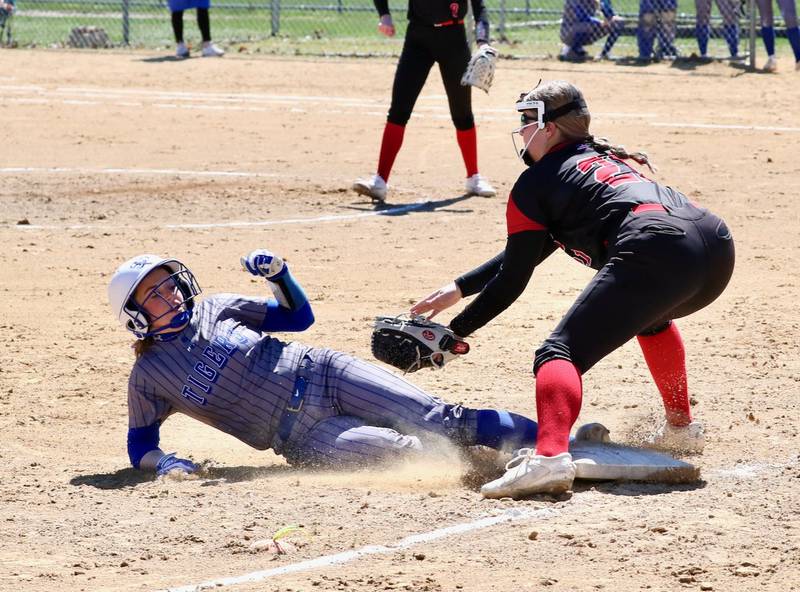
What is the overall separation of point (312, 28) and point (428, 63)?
519 inches

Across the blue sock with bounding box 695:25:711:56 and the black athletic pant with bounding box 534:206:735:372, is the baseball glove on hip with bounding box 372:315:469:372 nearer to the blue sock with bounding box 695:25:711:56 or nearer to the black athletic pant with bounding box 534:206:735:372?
the black athletic pant with bounding box 534:206:735:372

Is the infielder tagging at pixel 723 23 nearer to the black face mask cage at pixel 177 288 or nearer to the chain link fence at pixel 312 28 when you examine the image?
the chain link fence at pixel 312 28

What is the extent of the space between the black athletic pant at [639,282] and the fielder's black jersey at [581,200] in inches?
4.0

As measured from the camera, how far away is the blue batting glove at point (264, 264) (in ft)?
19.0

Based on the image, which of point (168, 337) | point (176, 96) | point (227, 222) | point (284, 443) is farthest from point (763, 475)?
point (176, 96)

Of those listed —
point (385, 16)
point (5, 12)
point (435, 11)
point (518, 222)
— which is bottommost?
point (5, 12)

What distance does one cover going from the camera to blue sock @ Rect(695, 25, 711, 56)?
19.2 metres

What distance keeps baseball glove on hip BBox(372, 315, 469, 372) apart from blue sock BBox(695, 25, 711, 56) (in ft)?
48.3

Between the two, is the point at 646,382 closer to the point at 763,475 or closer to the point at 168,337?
the point at 763,475

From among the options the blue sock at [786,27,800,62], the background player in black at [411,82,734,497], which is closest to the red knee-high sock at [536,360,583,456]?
the background player in black at [411,82,734,497]

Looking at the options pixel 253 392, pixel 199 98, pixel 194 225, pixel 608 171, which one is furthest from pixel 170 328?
pixel 199 98

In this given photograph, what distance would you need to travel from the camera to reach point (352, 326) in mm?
8094

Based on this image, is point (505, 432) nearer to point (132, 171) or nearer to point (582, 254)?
point (582, 254)

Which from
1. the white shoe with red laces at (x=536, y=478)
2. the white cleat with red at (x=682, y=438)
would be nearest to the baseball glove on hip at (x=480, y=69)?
the white cleat with red at (x=682, y=438)
